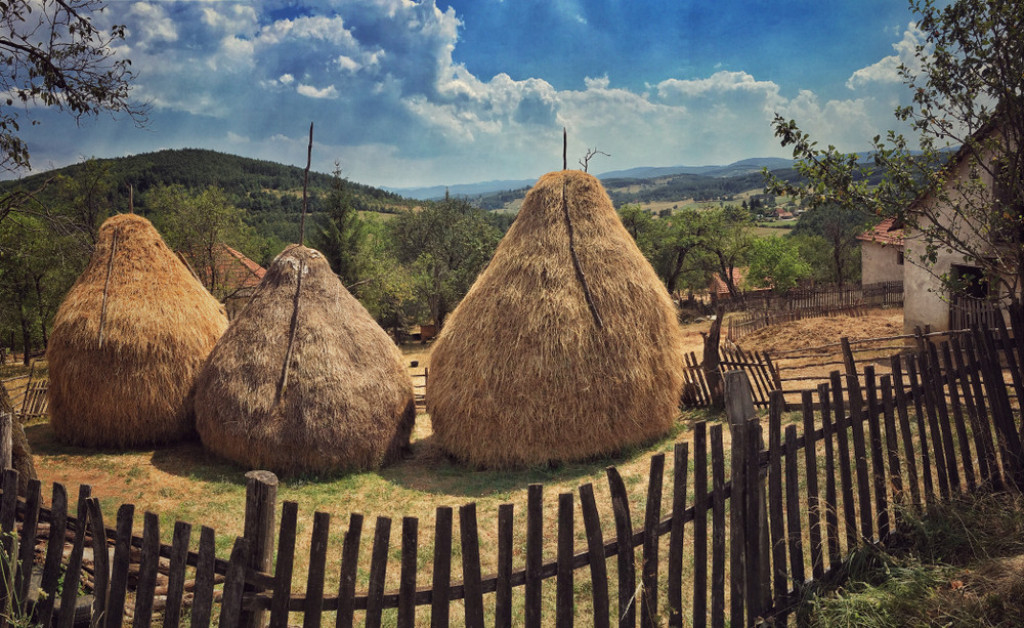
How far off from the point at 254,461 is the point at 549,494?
4794 mm

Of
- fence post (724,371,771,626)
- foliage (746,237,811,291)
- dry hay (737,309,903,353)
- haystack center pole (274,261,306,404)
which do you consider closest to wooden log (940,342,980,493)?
fence post (724,371,771,626)

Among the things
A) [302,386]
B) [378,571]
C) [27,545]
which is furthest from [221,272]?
[378,571]

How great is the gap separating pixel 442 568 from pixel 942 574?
3164 millimetres

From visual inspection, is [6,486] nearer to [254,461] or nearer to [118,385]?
[254,461]

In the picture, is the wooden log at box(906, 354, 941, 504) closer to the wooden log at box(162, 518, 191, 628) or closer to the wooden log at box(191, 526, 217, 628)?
the wooden log at box(191, 526, 217, 628)

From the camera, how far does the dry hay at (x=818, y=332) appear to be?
16.8 metres

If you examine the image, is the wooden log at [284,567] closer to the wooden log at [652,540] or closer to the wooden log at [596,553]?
the wooden log at [596,553]

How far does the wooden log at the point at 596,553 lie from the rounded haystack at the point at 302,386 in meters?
6.72

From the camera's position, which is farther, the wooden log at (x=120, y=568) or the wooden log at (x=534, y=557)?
the wooden log at (x=120, y=568)

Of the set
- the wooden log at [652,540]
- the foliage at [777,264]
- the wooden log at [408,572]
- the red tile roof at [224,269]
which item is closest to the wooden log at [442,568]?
the wooden log at [408,572]

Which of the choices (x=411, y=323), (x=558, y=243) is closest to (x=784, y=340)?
(x=558, y=243)

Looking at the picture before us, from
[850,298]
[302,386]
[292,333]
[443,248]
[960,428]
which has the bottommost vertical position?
[302,386]

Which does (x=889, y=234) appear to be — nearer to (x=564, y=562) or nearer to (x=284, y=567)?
(x=564, y=562)

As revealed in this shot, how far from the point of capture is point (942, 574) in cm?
353
